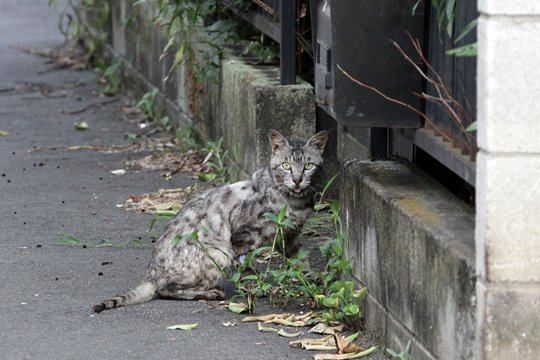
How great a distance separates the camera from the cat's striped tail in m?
6.09

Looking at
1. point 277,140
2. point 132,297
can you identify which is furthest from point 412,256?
point 277,140

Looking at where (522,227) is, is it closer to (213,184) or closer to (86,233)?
(86,233)

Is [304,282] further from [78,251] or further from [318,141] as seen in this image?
[78,251]

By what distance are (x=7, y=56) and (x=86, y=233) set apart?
9.18m

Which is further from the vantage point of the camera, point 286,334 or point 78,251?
point 78,251

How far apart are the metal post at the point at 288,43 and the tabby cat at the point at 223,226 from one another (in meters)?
1.19

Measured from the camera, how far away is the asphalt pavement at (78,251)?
5598 mm

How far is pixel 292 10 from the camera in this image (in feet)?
25.9

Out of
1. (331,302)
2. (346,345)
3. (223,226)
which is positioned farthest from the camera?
(223,226)

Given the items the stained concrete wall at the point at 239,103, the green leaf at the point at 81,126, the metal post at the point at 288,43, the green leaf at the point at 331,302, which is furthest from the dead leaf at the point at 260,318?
the green leaf at the point at 81,126

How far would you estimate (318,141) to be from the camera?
6809 mm

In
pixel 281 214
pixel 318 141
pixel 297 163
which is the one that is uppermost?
pixel 318 141

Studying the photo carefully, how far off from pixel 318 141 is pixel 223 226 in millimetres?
741

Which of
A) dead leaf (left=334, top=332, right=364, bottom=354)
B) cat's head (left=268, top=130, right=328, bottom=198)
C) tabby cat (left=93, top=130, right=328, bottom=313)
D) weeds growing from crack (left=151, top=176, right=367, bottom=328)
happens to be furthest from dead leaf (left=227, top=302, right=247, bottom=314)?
cat's head (left=268, top=130, right=328, bottom=198)
